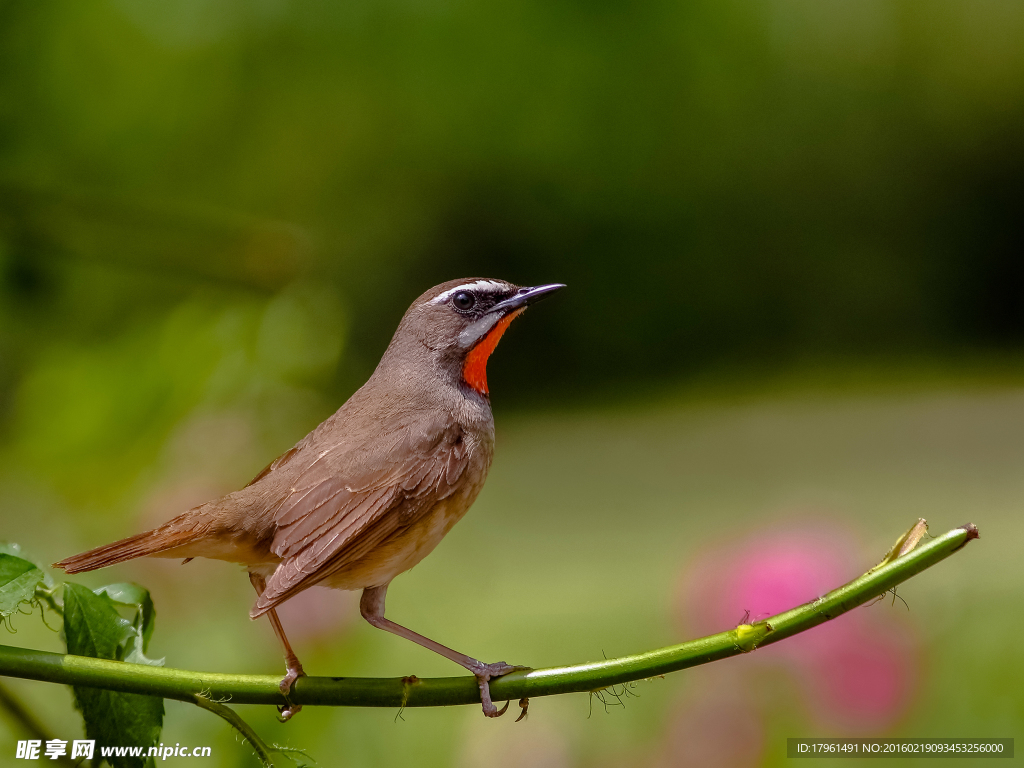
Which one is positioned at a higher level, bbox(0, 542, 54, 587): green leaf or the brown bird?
the brown bird

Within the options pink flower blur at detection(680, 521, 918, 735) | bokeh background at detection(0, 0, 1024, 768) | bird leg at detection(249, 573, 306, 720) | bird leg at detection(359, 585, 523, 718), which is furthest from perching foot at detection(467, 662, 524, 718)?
pink flower blur at detection(680, 521, 918, 735)

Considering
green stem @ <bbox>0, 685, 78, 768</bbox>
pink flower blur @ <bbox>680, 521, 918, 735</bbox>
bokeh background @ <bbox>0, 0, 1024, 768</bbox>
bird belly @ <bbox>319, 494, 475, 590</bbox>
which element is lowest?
green stem @ <bbox>0, 685, 78, 768</bbox>

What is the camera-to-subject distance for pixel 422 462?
1.07 meters

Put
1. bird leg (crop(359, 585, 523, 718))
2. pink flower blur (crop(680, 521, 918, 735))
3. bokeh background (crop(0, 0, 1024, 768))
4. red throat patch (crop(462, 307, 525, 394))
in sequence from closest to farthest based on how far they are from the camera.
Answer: bird leg (crop(359, 585, 523, 718)) < red throat patch (crop(462, 307, 525, 394)) < bokeh background (crop(0, 0, 1024, 768)) < pink flower blur (crop(680, 521, 918, 735))

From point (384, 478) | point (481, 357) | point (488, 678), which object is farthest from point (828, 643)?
point (488, 678)

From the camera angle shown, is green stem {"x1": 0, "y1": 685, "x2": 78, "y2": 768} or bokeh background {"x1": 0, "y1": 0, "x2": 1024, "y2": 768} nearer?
green stem {"x1": 0, "y1": 685, "x2": 78, "y2": 768}

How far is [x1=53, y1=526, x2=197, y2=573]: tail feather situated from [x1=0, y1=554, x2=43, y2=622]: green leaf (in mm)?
24

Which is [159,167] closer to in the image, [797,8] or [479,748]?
[479,748]

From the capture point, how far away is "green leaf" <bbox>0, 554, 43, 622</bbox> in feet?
2.80

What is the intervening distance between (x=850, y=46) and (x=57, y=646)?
249 inches

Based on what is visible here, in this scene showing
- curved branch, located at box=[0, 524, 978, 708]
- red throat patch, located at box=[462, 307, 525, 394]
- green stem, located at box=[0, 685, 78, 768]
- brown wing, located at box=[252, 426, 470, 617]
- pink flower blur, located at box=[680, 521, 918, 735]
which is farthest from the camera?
pink flower blur, located at box=[680, 521, 918, 735]

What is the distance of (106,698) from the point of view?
36.7 inches

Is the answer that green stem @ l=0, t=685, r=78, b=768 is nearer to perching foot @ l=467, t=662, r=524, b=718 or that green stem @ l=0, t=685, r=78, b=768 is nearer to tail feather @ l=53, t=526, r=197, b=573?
tail feather @ l=53, t=526, r=197, b=573

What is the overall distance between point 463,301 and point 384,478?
220 millimetres
